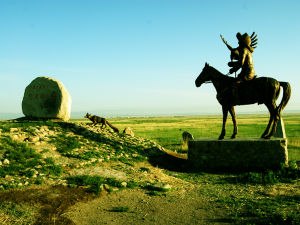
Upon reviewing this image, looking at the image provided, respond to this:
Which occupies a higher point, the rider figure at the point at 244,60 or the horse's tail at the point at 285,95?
the rider figure at the point at 244,60

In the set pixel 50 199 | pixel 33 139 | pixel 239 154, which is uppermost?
pixel 33 139

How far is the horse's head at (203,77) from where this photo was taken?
12.2 meters

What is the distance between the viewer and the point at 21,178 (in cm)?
777

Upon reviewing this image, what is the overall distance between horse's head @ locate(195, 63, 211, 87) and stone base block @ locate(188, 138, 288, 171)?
3.07 m

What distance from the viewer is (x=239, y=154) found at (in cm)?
1130

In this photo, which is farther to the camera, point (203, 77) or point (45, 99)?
point (45, 99)

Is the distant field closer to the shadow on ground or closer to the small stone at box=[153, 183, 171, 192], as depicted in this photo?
the small stone at box=[153, 183, 171, 192]

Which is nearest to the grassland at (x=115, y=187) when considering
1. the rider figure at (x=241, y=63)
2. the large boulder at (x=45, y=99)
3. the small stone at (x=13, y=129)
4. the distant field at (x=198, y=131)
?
the small stone at (x=13, y=129)

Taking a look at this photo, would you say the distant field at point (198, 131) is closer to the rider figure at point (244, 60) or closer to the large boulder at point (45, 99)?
the rider figure at point (244, 60)

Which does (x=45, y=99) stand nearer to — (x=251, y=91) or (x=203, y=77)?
(x=203, y=77)

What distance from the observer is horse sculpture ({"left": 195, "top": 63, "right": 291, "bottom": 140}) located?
35.8 ft

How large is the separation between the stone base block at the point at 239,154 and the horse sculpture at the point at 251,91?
0.67 meters

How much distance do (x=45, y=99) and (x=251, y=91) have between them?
41.0 ft

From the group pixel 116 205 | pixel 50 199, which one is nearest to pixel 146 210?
pixel 116 205
